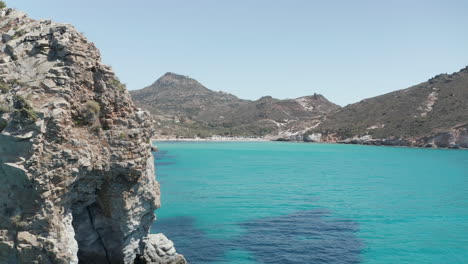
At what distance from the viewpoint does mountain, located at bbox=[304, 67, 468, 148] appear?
132 m

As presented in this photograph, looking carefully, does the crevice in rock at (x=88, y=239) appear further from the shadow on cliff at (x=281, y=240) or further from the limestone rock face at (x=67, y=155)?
the shadow on cliff at (x=281, y=240)

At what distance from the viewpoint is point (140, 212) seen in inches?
679

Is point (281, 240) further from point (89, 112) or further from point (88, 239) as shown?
point (89, 112)

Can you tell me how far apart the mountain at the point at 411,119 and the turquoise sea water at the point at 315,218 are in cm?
8056

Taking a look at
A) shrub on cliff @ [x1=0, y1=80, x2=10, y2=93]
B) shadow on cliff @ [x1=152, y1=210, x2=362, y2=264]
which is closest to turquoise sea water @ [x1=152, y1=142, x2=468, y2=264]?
shadow on cliff @ [x1=152, y1=210, x2=362, y2=264]

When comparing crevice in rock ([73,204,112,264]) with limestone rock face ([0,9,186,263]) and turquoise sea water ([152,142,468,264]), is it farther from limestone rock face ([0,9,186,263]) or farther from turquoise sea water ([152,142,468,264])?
turquoise sea water ([152,142,468,264])

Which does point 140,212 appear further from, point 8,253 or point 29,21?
Answer: point 29,21

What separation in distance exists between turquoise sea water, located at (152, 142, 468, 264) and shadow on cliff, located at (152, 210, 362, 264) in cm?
7

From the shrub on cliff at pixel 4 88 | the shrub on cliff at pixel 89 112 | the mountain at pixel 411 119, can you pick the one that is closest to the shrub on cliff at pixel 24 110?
the shrub on cliff at pixel 4 88

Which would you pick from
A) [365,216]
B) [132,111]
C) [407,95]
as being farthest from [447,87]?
[132,111]

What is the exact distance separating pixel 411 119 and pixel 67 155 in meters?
159

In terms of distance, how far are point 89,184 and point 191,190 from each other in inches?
1273

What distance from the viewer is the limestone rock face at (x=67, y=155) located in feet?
41.5

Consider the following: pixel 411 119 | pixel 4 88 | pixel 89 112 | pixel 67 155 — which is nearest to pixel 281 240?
pixel 89 112
